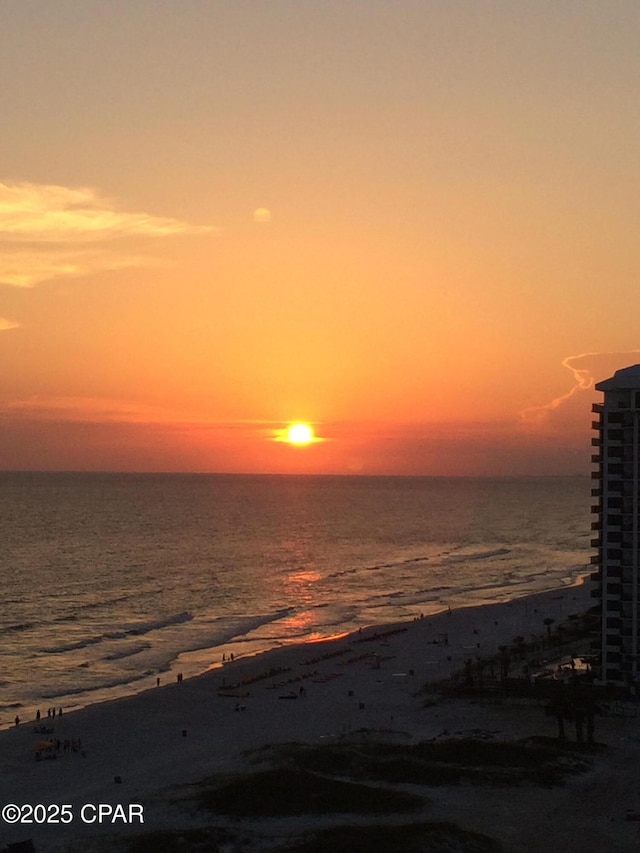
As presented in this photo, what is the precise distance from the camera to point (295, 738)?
5506 cm

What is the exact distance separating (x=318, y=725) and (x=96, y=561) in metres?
111

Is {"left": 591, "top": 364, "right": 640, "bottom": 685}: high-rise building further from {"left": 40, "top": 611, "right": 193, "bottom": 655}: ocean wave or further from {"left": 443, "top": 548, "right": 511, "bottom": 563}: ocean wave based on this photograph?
{"left": 443, "top": 548, "right": 511, "bottom": 563}: ocean wave

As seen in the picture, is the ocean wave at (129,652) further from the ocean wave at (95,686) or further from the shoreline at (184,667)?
the ocean wave at (95,686)

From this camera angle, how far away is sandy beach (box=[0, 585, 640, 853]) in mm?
38812

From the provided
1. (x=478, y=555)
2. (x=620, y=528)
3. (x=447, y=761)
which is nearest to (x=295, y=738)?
(x=447, y=761)

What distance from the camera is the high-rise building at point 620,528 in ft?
198

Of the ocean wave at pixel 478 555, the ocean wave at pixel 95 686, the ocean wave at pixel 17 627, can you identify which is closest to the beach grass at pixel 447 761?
the ocean wave at pixel 95 686

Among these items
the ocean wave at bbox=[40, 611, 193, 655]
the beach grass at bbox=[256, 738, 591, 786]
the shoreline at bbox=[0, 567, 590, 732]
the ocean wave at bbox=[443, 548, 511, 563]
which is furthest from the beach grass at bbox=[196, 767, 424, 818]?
the ocean wave at bbox=[443, 548, 511, 563]

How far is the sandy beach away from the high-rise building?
216 inches

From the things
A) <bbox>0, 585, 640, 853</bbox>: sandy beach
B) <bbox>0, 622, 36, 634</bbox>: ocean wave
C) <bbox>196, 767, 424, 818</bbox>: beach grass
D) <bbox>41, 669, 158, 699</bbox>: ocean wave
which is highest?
<bbox>196, 767, 424, 818</bbox>: beach grass

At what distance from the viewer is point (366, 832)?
1401 inches

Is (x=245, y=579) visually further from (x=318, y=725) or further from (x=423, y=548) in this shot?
(x=318, y=725)

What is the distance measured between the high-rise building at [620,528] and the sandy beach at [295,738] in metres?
5.49

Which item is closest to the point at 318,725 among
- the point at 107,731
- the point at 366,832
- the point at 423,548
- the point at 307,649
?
the point at 107,731
